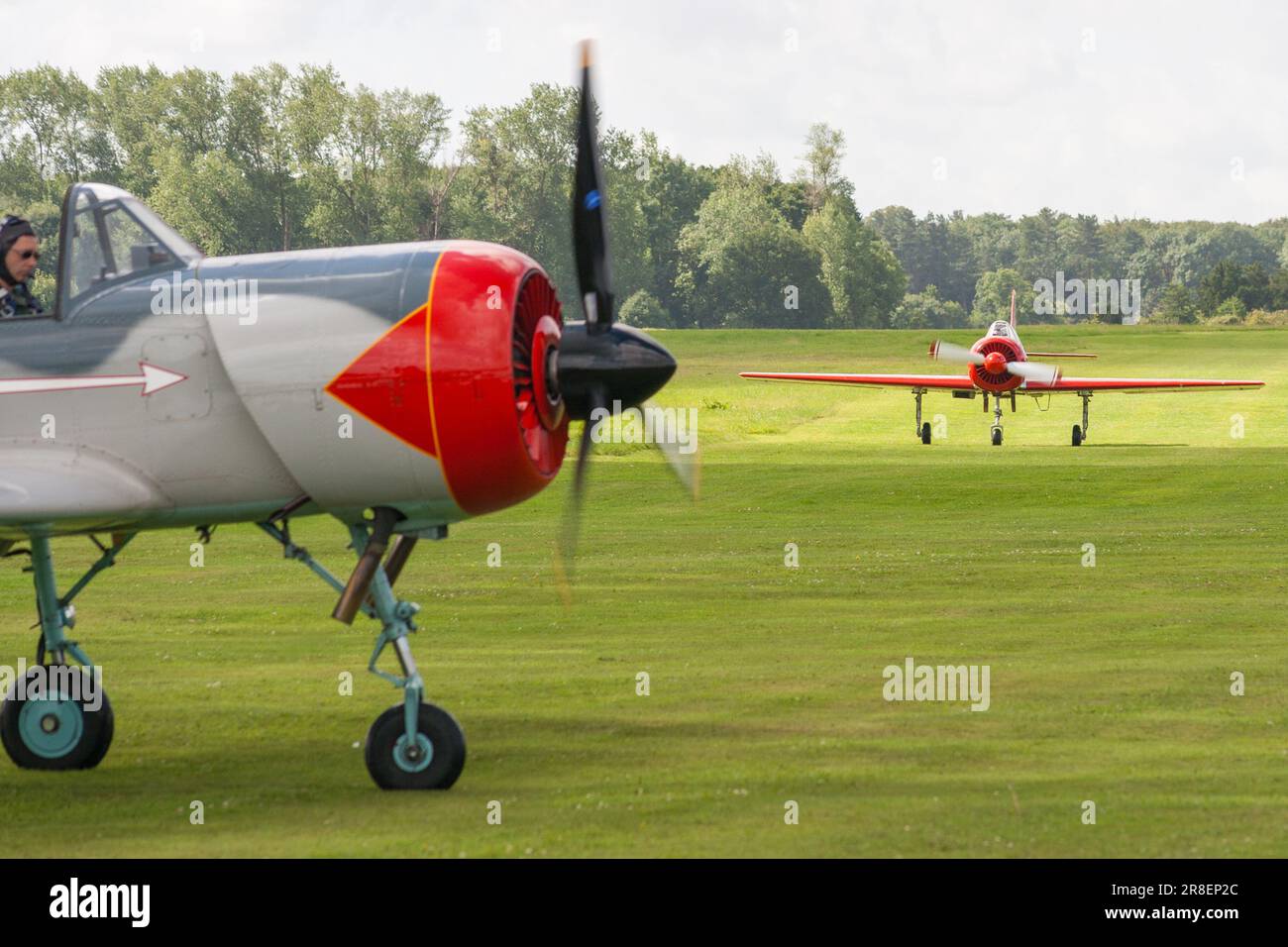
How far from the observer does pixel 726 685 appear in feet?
49.5

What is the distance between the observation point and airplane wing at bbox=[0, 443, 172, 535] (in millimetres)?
10852

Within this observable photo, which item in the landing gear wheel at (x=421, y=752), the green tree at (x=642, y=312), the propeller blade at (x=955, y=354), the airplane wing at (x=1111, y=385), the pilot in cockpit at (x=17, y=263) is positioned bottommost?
the airplane wing at (x=1111, y=385)

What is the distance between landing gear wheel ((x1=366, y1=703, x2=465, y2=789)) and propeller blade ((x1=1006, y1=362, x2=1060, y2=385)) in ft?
170

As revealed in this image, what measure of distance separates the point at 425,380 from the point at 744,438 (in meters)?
49.3

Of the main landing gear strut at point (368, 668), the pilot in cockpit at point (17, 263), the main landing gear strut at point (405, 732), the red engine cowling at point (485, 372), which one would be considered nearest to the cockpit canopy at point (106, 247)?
the pilot in cockpit at point (17, 263)

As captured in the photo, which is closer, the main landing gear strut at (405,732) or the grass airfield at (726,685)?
the grass airfield at (726,685)

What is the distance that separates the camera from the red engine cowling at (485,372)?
10.4m

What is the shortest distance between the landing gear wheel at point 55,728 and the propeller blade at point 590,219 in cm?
437

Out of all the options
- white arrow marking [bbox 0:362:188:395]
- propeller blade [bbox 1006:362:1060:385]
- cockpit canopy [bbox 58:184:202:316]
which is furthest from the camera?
propeller blade [bbox 1006:362:1060:385]

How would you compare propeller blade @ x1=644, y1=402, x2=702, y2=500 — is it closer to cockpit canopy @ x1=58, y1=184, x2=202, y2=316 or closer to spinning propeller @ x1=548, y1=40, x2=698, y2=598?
spinning propeller @ x1=548, y1=40, x2=698, y2=598

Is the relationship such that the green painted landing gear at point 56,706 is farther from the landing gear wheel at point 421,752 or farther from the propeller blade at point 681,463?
the propeller blade at point 681,463

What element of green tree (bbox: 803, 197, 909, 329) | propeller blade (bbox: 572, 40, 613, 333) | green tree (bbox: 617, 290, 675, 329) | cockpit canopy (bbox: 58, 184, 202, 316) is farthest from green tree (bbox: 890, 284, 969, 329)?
cockpit canopy (bbox: 58, 184, 202, 316)

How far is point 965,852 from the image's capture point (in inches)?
360

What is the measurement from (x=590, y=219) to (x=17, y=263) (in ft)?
12.8
